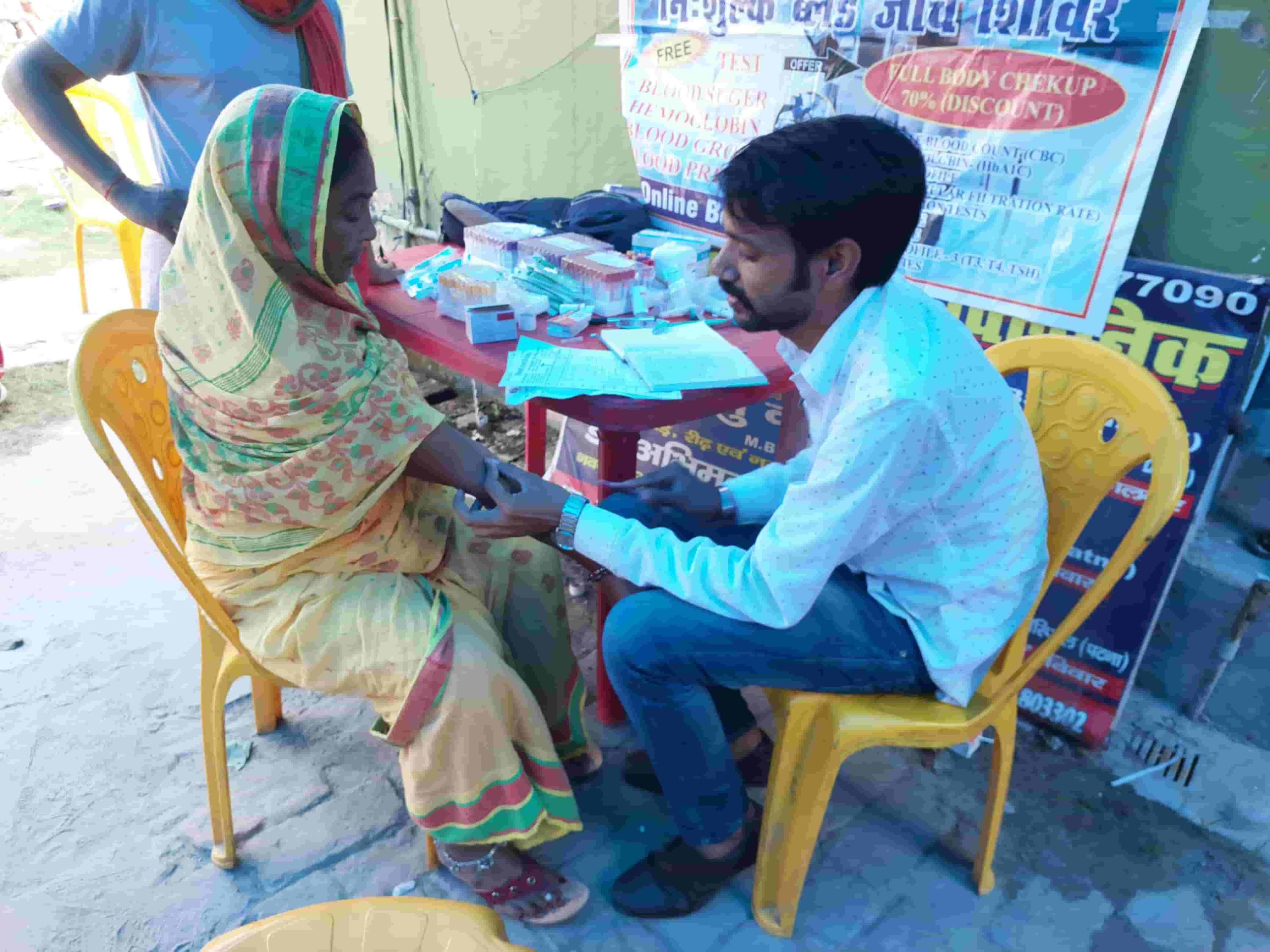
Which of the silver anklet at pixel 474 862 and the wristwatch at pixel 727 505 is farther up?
the wristwatch at pixel 727 505

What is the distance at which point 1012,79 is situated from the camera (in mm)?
1907

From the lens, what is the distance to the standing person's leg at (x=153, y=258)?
86.9 inches

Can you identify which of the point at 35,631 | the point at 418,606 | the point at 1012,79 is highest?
the point at 1012,79

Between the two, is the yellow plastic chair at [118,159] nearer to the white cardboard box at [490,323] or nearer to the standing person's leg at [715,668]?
the white cardboard box at [490,323]

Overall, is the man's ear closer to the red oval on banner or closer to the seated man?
the seated man

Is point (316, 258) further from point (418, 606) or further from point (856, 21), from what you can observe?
point (856, 21)

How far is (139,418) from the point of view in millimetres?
1586

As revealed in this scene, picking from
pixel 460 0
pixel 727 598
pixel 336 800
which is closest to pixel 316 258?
pixel 727 598

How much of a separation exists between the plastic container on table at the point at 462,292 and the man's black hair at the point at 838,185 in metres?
0.84

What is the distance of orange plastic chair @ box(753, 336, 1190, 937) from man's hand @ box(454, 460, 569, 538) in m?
0.55

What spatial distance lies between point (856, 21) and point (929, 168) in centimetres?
44

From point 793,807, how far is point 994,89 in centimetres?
167

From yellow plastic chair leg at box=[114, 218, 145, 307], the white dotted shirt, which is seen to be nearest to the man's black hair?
the white dotted shirt

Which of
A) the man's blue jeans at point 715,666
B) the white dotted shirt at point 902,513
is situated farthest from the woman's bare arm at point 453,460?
the man's blue jeans at point 715,666
